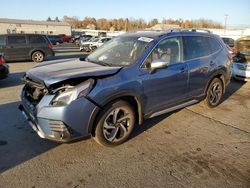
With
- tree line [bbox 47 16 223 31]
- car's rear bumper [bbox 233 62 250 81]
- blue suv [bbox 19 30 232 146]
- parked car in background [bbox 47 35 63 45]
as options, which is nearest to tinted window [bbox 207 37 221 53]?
blue suv [bbox 19 30 232 146]

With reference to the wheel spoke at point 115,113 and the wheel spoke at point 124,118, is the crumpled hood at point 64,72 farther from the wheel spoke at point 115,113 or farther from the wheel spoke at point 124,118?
the wheel spoke at point 124,118

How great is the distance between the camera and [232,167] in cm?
346

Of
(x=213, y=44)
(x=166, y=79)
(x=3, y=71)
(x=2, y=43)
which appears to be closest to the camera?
(x=166, y=79)

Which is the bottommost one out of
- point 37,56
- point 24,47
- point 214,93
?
point 214,93

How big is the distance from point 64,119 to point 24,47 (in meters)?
13.3

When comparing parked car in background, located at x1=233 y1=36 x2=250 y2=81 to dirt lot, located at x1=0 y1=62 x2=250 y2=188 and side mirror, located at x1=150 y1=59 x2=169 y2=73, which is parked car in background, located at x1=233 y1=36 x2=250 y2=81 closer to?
dirt lot, located at x1=0 y1=62 x2=250 y2=188

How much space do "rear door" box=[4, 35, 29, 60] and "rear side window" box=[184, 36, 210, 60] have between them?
491 inches

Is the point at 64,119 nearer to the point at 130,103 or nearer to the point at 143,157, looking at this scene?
the point at 130,103

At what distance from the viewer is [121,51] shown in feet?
15.3

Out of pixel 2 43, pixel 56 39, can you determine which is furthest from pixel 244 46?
pixel 56 39

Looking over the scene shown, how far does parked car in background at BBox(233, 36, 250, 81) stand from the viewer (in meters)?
9.09

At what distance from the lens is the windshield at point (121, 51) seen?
4309 mm

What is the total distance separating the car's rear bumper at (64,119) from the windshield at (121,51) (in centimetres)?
119

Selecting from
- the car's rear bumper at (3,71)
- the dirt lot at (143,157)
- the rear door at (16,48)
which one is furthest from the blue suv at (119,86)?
the rear door at (16,48)
